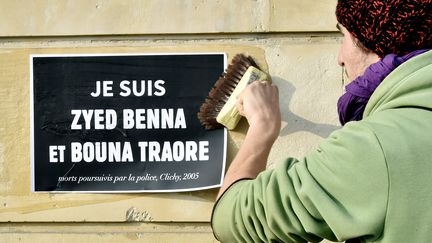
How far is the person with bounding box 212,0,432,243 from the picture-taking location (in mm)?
1185

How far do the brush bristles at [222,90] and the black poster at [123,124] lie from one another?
4 cm

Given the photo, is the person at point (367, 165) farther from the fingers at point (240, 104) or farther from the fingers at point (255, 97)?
the fingers at point (240, 104)

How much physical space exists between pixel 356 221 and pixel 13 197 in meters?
1.69

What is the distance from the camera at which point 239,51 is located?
2.44 meters

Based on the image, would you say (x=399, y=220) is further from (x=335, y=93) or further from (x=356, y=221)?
(x=335, y=93)

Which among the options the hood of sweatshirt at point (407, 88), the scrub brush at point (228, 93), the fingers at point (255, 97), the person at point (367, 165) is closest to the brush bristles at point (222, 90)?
the scrub brush at point (228, 93)

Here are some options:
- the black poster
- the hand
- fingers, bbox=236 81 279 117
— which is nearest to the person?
the hand

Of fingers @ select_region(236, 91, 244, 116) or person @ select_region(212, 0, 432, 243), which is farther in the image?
fingers @ select_region(236, 91, 244, 116)

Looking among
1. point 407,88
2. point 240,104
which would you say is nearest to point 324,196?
point 407,88

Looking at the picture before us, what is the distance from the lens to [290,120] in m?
2.46

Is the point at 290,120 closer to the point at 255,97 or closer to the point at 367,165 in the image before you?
the point at 255,97

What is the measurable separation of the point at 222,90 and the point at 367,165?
1.21 m

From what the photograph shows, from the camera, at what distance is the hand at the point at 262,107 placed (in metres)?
1.88

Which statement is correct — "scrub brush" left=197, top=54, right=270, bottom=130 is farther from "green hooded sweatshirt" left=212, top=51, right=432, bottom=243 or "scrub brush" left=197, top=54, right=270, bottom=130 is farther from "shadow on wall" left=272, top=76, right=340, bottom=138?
"green hooded sweatshirt" left=212, top=51, right=432, bottom=243
